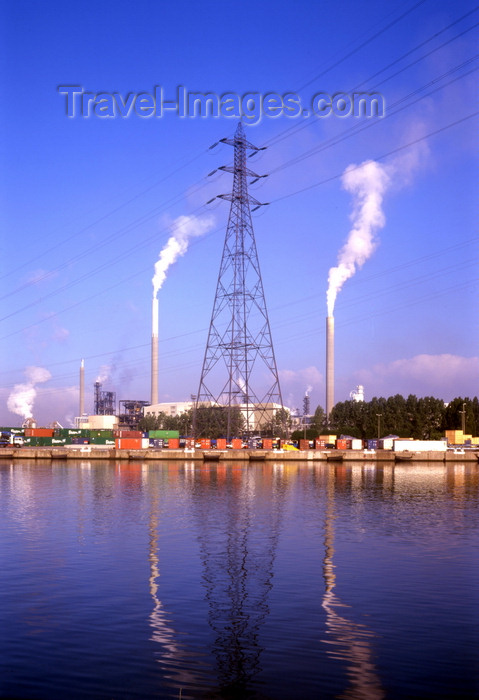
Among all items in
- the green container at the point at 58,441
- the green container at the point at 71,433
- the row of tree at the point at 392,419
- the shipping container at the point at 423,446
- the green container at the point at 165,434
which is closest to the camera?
the shipping container at the point at 423,446

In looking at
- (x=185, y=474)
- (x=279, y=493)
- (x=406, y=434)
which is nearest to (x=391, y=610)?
(x=279, y=493)

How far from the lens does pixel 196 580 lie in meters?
24.9

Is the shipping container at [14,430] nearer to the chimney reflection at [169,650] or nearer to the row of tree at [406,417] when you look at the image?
the row of tree at [406,417]

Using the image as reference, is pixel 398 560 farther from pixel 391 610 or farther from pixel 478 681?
pixel 478 681

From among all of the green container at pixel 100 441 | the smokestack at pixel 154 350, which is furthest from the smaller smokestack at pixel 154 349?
the green container at pixel 100 441

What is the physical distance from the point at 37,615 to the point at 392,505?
113 ft

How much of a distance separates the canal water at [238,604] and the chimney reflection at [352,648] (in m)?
0.05

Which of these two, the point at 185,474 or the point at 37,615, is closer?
the point at 37,615

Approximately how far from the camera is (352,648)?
689 inches

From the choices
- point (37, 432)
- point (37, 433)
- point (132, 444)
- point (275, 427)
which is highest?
point (275, 427)

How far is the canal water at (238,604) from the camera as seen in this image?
608 inches

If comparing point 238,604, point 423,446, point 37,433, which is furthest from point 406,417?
point 238,604

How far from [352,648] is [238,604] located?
5.06m

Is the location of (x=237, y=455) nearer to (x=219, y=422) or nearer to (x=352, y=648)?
(x=219, y=422)
